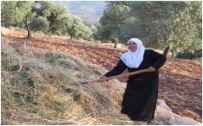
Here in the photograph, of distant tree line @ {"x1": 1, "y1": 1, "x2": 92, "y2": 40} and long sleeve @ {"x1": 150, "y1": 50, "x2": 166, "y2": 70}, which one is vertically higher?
distant tree line @ {"x1": 1, "y1": 1, "x2": 92, "y2": 40}

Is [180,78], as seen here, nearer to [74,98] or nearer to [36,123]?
[74,98]

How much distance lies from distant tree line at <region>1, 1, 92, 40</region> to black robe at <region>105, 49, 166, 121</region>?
56.4 feet

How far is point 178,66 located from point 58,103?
28.3 feet

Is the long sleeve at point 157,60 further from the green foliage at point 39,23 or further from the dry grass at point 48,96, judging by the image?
the green foliage at point 39,23

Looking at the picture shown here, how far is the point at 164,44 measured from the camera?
16172 mm

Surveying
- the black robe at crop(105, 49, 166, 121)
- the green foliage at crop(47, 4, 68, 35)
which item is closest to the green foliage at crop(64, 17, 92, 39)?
the green foliage at crop(47, 4, 68, 35)

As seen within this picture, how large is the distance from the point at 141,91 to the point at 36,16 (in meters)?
21.3

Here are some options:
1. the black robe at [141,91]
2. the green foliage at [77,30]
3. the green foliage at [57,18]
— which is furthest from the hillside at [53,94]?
the green foliage at [77,30]

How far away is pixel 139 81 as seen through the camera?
5.61 m

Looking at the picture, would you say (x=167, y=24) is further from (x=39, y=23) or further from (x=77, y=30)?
(x=77, y=30)

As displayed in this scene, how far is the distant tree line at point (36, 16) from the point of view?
22922 mm

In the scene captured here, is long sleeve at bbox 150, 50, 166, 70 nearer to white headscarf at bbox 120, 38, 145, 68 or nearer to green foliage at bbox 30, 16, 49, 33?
white headscarf at bbox 120, 38, 145, 68

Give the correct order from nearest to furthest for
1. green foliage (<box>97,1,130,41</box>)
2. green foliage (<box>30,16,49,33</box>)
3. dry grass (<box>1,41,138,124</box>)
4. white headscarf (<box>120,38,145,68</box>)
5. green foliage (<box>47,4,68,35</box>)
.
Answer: dry grass (<box>1,41,138,124</box>) < white headscarf (<box>120,38,145,68</box>) < green foliage (<box>97,1,130,41</box>) < green foliage (<box>30,16,49,33</box>) < green foliage (<box>47,4,68,35</box>)

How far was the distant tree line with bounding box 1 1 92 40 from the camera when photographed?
22.9 metres
